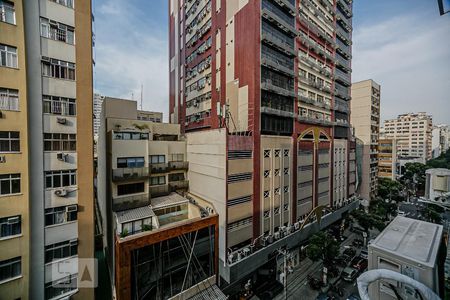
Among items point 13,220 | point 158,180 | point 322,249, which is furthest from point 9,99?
point 322,249

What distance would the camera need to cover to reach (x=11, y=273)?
13273 mm

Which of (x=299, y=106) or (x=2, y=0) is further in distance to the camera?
(x=299, y=106)

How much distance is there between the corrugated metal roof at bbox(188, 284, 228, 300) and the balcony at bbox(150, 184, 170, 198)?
40.7 ft

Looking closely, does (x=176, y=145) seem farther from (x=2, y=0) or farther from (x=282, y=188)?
(x=2, y=0)

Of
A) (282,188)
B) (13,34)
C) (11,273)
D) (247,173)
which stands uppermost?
(13,34)

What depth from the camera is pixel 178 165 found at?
2675cm

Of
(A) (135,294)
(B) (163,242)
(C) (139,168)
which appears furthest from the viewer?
(C) (139,168)

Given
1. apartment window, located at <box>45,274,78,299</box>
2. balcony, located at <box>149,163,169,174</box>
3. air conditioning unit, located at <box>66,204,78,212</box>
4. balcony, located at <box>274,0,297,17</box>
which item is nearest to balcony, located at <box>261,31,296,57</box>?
balcony, located at <box>274,0,297,17</box>

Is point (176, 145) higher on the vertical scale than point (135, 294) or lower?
higher

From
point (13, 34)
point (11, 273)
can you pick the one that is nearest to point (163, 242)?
point (11, 273)

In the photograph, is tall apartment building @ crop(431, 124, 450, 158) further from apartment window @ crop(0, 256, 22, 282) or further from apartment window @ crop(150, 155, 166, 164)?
apartment window @ crop(0, 256, 22, 282)

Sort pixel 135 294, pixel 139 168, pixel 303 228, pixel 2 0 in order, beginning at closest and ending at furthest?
pixel 2 0, pixel 135 294, pixel 139 168, pixel 303 228

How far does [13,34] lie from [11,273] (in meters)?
17.0

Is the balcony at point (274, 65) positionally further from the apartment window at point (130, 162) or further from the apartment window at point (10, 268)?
the apartment window at point (10, 268)
